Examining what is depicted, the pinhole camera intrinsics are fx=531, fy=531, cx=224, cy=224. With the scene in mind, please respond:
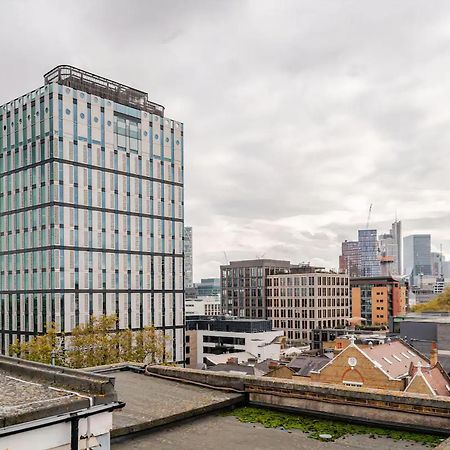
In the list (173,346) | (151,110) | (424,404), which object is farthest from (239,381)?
Result: (151,110)

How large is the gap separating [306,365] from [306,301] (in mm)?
72407

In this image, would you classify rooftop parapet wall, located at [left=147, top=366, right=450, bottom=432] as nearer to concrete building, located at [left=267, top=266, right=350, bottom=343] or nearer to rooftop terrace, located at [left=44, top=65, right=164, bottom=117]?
rooftop terrace, located at [left=44, top=65, right=164, bottom=117]

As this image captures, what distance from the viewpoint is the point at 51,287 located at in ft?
205

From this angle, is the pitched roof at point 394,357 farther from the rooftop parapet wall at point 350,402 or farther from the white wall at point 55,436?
the white wall at point 55,436

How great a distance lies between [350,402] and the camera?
11.0 m

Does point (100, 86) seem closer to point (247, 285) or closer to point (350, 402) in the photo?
point (350, 402)

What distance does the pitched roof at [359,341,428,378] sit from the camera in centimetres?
4553

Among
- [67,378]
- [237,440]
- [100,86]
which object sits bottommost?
[237,440]

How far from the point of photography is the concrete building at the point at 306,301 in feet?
407

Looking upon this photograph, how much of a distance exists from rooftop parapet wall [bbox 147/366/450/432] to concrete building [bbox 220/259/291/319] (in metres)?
125

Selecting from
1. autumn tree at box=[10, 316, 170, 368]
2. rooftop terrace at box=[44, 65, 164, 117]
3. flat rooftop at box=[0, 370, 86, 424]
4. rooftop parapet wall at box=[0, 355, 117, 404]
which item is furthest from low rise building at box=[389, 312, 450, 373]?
flat rooftop at box=[0, 370, 86, 424]

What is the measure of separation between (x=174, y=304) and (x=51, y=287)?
19.3m

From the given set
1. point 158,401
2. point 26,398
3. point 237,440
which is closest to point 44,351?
point 158,401

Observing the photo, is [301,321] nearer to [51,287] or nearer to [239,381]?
[51,287]
